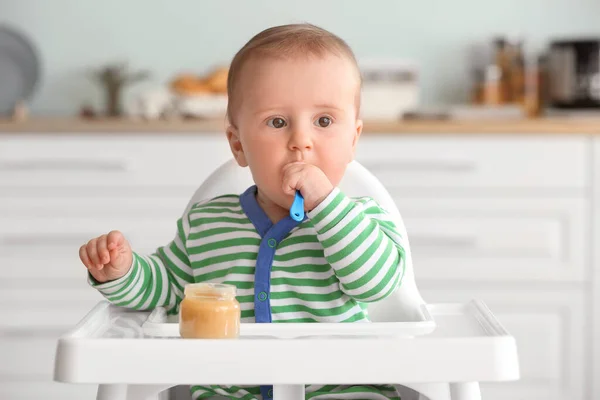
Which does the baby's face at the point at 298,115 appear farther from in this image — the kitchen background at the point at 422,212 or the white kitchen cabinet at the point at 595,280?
the white kitchen cabinet at the point at 595,280

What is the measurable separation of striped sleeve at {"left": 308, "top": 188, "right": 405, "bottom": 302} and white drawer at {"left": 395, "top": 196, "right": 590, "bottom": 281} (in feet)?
5.26

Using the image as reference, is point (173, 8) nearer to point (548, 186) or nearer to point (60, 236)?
point (60, 236)

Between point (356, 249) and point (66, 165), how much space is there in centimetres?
178

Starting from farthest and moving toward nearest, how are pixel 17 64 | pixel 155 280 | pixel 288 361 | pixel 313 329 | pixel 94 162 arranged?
pixel 17 64, pixel 94 162, pixel 155 280, pixel 313 329, pixel 288 361

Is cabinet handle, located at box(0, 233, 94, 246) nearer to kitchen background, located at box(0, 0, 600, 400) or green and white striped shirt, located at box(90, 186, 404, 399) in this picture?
kitchen background, located at box(0, 0, 600, 400)

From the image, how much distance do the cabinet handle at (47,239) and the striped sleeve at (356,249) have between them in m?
1.71

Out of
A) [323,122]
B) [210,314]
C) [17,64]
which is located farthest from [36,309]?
[210,314]

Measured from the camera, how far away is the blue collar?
4.22 feet

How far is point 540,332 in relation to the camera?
9.32ft

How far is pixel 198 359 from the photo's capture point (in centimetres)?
95

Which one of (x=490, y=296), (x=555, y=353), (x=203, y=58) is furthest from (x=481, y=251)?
(x=203, y=58)

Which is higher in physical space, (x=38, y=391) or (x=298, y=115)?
(x=298, y=115)

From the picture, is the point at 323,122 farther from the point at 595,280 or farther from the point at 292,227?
the point at 595,280

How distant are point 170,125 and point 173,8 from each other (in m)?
0.72
